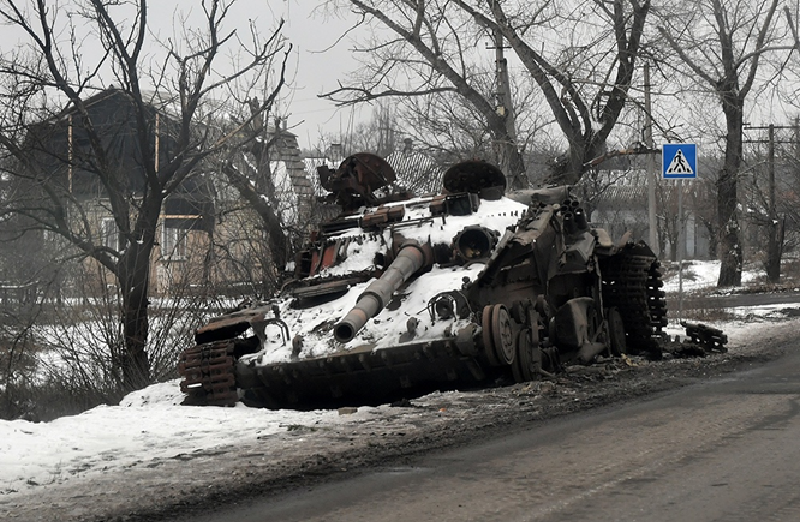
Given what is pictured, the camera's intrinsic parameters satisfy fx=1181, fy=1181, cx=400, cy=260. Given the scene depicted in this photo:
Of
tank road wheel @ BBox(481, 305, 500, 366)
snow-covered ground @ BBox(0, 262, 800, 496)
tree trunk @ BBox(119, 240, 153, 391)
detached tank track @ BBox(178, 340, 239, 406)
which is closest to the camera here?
snow-covered ground @ BBox(0, 262, 800, 496)

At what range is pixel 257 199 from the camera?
1977cm

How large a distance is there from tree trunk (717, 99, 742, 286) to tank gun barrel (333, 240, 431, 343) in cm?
2523

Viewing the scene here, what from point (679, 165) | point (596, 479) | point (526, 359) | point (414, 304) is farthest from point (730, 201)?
point (596, 479)

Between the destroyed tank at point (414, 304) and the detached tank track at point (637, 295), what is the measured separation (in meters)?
0.62

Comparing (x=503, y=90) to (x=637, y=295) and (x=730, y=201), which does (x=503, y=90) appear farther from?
(x=730, y=201)

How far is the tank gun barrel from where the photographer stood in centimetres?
1016

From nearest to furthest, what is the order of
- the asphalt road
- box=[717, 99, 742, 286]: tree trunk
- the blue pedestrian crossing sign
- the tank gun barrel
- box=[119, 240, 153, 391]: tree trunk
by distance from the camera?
the asphalt road < the tank gun barrel < box=[119, 240, 153, 391]: tree trunk < the blue pedestrian crossing sign < box=[717, 99, 742, 286]: tree trunk

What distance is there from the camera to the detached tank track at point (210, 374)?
1130cm

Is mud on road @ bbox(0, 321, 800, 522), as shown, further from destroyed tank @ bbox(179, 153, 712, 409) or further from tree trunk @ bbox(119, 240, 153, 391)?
tree trunk @ bbox(119, 240, 153, 391)

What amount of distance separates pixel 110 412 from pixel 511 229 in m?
4.82

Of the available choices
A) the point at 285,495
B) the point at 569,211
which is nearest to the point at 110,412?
the point at 285,495

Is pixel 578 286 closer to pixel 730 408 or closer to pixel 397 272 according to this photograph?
pixel 397 272

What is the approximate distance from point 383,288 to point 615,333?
5.68 metres

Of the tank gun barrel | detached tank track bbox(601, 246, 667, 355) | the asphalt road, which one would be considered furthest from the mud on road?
detached tank track bbox(601, 246, 667, 355)
